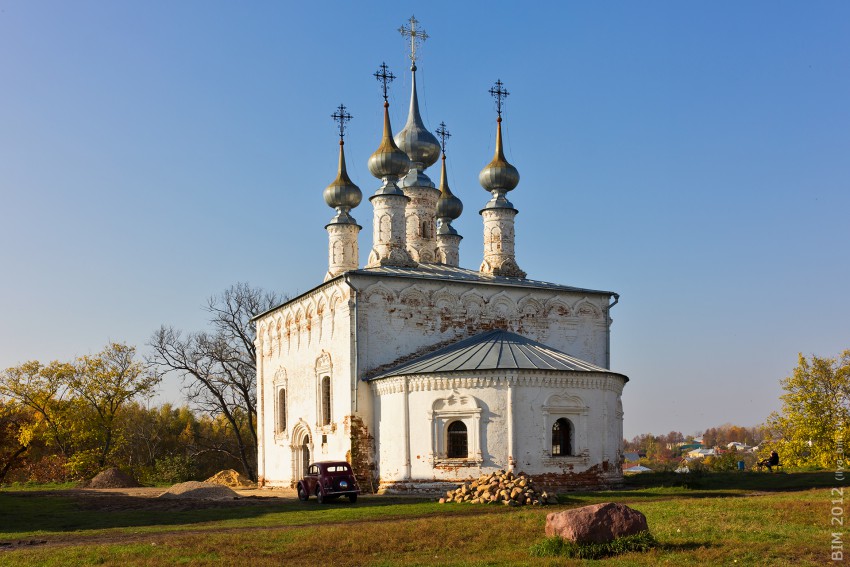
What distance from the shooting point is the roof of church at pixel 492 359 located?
22.2 metres

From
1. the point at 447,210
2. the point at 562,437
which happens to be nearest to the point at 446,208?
the point at 447,210

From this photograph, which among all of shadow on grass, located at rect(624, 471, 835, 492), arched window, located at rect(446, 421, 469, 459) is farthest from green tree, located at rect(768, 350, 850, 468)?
arched window, located at rect(446, 421, 469, 459)

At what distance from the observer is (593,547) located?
1123cm

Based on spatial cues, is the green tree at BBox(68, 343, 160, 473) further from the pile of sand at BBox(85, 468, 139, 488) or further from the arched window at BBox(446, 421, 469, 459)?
the arched window at BBox(446, 421, 469, 459)

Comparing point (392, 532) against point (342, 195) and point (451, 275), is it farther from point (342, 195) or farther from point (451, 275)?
point (342, 195)

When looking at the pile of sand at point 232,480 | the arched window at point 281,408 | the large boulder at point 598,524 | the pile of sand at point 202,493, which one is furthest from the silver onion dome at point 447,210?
the large boulder at point 598,524

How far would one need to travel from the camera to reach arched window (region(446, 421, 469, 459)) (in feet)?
73.0

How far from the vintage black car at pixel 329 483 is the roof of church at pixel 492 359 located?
3082 mm

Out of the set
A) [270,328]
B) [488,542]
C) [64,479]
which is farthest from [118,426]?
Answer: [488,542]

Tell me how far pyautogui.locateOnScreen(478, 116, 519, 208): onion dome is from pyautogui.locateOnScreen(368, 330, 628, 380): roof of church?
5393 millimetres

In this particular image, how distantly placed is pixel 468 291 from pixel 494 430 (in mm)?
4966

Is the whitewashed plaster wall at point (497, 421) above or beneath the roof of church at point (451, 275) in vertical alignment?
beneath

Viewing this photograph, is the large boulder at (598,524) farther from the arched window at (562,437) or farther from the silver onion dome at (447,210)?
the silver onion dome at (447,210)

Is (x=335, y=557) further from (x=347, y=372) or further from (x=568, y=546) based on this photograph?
(x=347, y=372)
